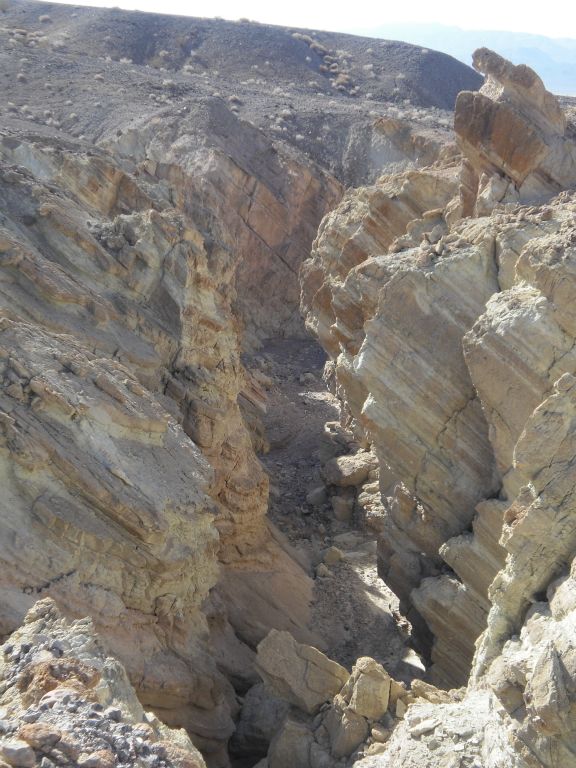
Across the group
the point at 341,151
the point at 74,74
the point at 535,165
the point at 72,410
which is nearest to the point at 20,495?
the point at 72,410

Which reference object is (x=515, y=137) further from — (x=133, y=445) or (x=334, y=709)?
(x=334, y=709)

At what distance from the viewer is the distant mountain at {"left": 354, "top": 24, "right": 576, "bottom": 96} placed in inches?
4811

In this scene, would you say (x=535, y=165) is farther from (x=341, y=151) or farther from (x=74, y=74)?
(x=74, y=74)

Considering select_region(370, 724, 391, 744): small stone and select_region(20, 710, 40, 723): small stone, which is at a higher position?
select_region(20, 710, 40, 723): small stone

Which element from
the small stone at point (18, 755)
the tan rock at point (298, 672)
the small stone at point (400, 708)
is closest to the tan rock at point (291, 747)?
the tan rock at point (298, 672)

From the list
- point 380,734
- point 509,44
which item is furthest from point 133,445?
point 509,44

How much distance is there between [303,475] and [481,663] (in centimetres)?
1460

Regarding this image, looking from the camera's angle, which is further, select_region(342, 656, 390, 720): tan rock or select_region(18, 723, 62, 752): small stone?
select_region(342, 656, 390, 720): tan rock

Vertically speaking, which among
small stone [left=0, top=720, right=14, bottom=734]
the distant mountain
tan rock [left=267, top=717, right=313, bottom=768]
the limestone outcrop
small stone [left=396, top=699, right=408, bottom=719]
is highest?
the distant mountain

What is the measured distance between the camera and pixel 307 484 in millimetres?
24391

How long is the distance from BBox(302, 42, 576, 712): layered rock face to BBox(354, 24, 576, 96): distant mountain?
347ft

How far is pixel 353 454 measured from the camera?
24.8m

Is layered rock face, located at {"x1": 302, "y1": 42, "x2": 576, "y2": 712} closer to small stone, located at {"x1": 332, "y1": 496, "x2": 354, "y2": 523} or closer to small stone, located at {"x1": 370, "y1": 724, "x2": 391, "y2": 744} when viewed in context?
small stone, located at {"x1": 370, "y1": 724, "x2": 391, "y2": 744}

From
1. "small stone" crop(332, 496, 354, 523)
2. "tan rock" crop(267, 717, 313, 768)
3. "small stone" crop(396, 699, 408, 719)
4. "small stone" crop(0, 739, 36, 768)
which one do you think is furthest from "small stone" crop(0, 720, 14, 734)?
"small stone" crop(332, 496, 354, 523)
